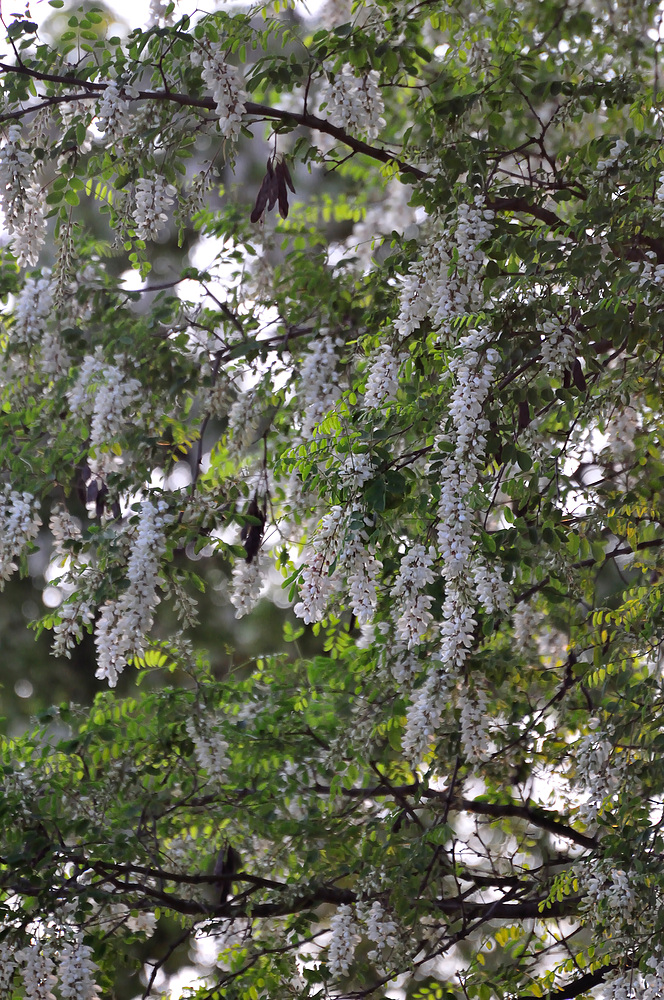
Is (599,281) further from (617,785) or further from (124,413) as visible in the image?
(124,413)

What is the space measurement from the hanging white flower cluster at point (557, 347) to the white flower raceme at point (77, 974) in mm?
1827

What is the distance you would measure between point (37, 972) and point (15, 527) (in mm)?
1130

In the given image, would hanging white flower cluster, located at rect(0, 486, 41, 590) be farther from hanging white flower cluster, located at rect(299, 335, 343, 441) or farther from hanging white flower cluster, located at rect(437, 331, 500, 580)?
hanging white flower cluster, located at rect(437, 331, 500, 580)

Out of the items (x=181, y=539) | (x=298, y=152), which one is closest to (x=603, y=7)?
(x=298, y=152)

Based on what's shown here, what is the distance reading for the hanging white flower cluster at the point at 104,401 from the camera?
2.82 meters

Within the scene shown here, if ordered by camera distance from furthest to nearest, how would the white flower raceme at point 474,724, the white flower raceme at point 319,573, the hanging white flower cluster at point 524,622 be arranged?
the hanging white flower cluster at point 524,622, the white flower raceme at point 474,724, the white flower raceme at point 319,573

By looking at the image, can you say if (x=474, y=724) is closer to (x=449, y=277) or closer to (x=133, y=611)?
(x=133, y=611)

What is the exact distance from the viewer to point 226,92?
7.73 feet

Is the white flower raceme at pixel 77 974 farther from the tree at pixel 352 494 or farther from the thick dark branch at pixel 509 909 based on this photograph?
the thick dark branch at pixel 509 909

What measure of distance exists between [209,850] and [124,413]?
141 centimetres

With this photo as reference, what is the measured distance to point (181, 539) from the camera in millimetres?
2641

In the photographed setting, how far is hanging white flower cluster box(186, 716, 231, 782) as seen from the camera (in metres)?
2.77

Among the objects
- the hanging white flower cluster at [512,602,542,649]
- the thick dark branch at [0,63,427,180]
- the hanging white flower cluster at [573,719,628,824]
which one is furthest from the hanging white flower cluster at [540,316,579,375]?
the hanging white flower cluster at [512,602,542,649]

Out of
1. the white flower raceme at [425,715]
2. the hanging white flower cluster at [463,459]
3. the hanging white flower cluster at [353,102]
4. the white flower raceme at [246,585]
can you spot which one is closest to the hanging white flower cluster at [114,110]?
the hanging white flower cluster at [353,102]
